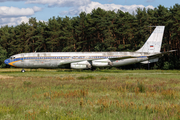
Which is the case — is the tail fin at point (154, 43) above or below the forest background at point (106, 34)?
below

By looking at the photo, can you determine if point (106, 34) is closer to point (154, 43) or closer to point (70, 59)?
point (154, 43)

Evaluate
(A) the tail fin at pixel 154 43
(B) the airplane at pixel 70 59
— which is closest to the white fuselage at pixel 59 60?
(B) the airplane at pixel 70 59

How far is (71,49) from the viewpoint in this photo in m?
72.2

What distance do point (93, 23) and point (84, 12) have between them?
15.7 metres

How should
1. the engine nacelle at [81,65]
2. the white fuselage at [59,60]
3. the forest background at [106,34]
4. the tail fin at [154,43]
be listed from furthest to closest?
the forest background at [106,34], the tail fin at [154,43], the white fuselage at [59,60], the engine nacelle at [81,65]

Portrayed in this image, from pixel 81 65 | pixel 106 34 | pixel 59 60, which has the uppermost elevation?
pixel 106 34

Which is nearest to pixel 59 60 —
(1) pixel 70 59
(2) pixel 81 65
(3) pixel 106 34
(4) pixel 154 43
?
(1) pixel 70 59

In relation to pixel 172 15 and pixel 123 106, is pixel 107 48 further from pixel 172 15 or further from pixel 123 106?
pixel 123 106

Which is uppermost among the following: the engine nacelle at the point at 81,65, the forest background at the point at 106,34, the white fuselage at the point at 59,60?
the forest background at the point at 106,34

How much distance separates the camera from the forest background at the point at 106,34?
2280 inches

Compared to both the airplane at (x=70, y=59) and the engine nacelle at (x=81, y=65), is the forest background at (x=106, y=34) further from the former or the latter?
the engine nacelle at (x=81, y=65)

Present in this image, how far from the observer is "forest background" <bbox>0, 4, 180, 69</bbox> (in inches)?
2280

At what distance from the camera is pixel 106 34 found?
6328 cm

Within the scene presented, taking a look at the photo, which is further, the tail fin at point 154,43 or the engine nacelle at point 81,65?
the tail fin at point 154,43
